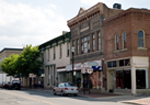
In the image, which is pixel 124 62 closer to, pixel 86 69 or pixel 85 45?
pixel 86 69

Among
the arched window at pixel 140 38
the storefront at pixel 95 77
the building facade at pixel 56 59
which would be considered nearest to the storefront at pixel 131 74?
the arched window at pixel 140 38

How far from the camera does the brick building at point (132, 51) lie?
2498 cm

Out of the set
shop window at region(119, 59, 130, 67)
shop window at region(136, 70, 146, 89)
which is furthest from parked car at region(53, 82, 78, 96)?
shop window at region(136, 70, 146, 89)

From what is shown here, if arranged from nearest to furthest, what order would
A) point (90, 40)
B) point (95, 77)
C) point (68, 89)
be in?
point (68, 89)
point (95, 77)
point (90, 40)

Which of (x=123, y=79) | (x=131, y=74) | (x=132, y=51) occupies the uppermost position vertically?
(x=132, y=51)

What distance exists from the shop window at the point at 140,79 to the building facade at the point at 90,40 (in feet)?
17.8

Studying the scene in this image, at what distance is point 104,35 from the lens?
29844 millimetres

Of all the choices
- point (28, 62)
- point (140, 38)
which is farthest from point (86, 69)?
point (28, 62)

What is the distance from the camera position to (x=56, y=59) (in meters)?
44.1

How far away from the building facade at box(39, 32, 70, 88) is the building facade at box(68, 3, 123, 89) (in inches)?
107

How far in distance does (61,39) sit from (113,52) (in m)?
15.8

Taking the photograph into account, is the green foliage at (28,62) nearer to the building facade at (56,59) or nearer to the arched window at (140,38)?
the building facade at (56,59)

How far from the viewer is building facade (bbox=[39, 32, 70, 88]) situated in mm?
40381

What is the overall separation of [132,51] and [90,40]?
30.3 feet
